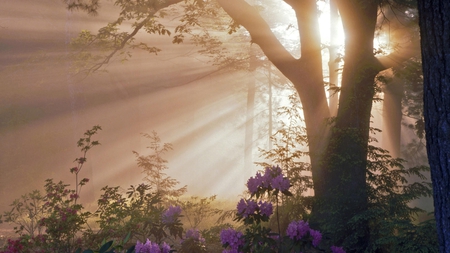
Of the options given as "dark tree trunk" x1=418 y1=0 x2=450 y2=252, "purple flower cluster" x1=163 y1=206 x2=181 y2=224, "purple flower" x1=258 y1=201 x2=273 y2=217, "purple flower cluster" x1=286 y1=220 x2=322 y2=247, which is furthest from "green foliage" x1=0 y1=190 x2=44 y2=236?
"dark tree trunk" x1=418 y1=0 x2=450 y2=252

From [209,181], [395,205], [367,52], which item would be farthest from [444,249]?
[209,181]

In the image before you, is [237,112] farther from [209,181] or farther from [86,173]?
[86,173]

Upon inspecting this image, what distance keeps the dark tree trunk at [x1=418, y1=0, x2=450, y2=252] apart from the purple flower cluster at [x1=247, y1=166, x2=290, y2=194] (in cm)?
134

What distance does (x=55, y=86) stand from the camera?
19.3 meters

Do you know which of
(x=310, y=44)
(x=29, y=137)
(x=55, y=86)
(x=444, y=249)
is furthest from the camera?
(x=55, y=86)

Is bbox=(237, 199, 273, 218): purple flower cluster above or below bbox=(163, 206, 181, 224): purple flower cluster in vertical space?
above

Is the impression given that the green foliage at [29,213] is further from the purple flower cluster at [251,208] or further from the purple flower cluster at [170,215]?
the purple flower cluster at [251,208]

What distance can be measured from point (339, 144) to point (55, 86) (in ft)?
52.2

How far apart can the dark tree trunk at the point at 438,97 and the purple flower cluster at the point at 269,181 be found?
1339mm

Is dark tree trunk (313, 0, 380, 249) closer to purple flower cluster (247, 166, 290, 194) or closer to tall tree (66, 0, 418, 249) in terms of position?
tall tree (66, 0, 418, 249)

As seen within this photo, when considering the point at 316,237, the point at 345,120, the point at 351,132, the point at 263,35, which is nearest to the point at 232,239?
the point at 316,237

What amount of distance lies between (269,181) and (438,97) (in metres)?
1.65

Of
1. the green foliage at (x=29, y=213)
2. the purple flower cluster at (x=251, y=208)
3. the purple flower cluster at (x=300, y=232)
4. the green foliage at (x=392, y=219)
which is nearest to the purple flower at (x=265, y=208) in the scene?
the purple flower cluster at (x=251, y=208)

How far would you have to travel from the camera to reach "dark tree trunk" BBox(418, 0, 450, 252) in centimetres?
263
